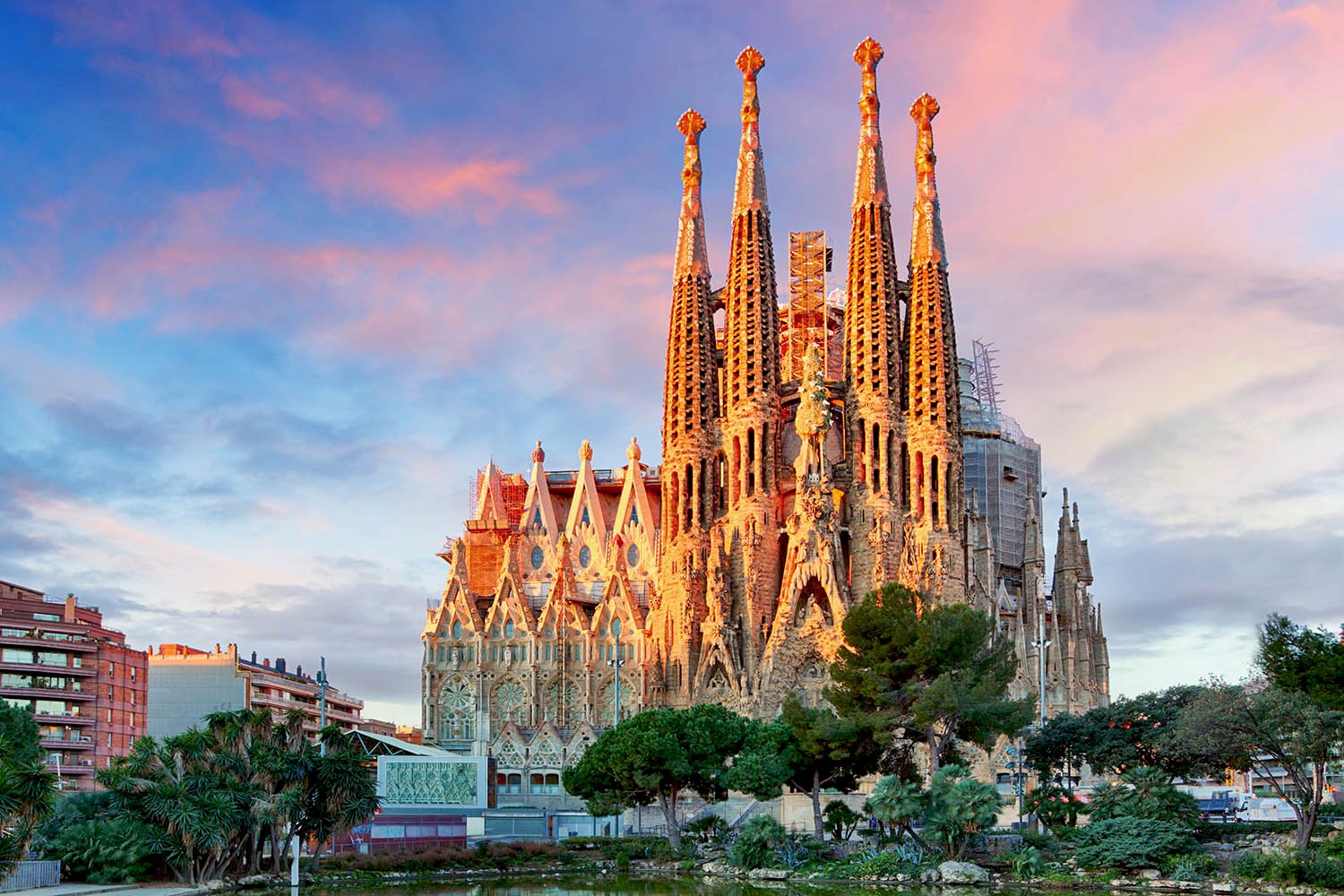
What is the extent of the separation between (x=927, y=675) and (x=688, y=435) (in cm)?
3487

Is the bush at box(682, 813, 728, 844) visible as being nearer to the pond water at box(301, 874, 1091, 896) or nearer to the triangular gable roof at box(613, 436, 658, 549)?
the pond water at box(301, 874, 1091, 896)

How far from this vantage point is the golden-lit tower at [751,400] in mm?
84625

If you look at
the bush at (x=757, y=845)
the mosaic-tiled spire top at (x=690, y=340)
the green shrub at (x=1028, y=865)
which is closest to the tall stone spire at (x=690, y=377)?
the mosaic-tiled spire top at (x=690, y=340)

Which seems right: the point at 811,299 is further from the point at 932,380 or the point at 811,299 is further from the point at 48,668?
the point at 48,668

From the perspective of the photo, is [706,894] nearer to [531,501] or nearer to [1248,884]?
[1248,884]

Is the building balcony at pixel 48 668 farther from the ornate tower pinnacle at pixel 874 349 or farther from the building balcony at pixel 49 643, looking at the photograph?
the ornate tower pinnacle at pixel 874 349

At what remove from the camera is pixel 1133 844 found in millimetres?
46625

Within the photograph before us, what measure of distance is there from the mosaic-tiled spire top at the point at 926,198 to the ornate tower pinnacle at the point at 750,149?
9.11m

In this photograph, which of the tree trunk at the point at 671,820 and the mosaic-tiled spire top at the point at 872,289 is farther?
the mosaic-tiled spire top at the point at 872,289

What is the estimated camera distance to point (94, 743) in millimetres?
75875

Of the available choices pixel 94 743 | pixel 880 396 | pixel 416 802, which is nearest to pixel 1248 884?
pixel 416 802

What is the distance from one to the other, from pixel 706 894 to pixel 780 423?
48.0 meters

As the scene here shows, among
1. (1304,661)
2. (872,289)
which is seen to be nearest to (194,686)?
(872,289)

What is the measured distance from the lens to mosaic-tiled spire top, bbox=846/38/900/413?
8581 centimetres
